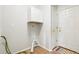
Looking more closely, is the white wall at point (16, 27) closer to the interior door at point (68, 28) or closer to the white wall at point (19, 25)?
the white wall at point (19, 25)

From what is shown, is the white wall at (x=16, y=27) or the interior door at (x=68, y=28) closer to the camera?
the white wall at (x=16, y=27)

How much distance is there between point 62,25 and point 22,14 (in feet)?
2.23

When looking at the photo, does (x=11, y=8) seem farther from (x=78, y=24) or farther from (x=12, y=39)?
(x=78, y=24)

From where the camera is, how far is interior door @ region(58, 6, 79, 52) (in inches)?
58.2

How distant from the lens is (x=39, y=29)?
4.57 feet

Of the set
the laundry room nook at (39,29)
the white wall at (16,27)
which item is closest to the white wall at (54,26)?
the laundry room nook at (39,29)

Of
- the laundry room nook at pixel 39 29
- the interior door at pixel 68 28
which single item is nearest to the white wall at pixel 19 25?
the laundry room nook at pixel 39 29

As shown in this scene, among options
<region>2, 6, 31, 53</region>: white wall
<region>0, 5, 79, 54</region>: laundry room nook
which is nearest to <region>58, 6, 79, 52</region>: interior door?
<region>0, 5, 79, 54</region>: laundry room nook

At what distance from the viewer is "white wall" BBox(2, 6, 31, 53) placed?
1.21 meters

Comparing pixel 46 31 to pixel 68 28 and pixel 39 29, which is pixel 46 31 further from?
pixel 68 28

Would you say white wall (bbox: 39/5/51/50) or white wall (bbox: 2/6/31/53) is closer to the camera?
white wall (bbox: 2/6/31/53)

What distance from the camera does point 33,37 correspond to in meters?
1.33

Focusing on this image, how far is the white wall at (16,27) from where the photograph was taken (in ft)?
3.97

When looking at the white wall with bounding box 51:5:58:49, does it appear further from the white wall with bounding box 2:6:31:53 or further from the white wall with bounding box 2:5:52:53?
the white wall with bounding box 2:6:31:53
